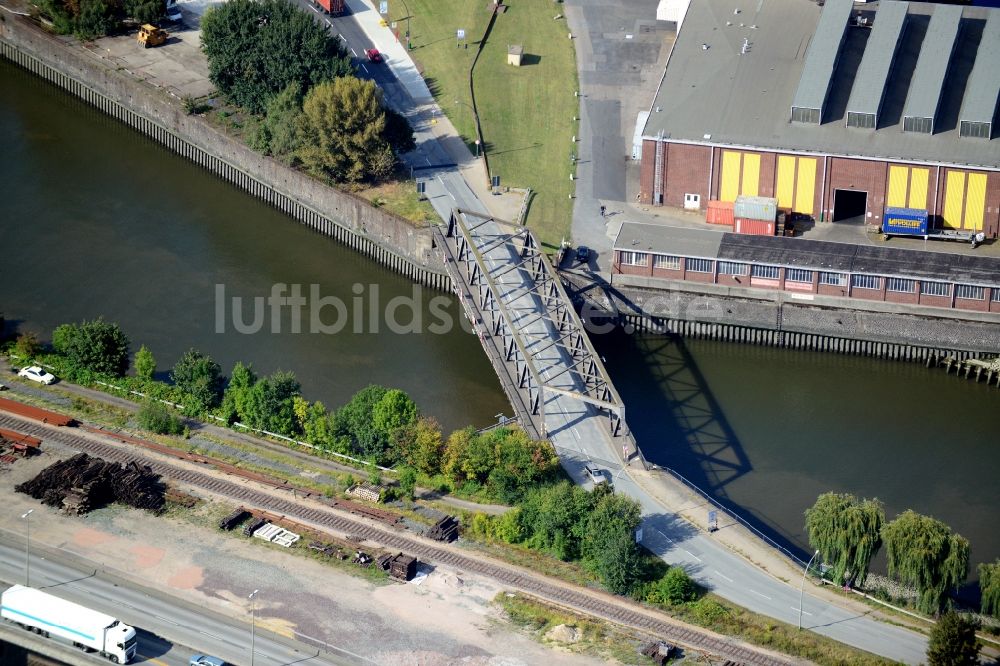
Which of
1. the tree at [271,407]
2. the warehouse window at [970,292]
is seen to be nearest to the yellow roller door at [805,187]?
the warehouse window at [970,292]

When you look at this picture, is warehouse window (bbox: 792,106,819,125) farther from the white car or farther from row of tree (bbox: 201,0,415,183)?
the white car

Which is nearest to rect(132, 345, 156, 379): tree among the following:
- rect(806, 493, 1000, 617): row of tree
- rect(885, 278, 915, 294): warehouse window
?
rect(806, 493, 1000, 617): row of tree

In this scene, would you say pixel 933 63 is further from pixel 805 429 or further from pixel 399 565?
pixel 399 565

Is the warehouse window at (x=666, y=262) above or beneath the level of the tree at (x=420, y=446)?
above

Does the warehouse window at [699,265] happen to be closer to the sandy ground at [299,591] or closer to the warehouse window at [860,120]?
the warehouse window at [860,120]

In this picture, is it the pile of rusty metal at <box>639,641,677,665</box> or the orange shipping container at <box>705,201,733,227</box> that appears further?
the orange shipping container at <box>705,201,733,227</box>
